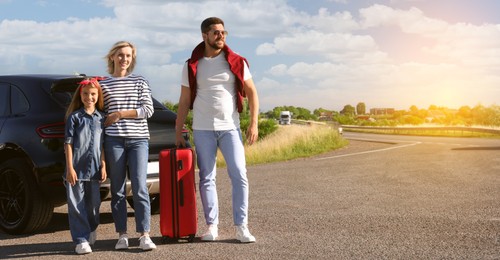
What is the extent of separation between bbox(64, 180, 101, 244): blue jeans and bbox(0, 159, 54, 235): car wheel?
81cm

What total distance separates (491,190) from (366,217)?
3469 millimetres

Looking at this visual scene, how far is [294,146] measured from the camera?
22.5 meters

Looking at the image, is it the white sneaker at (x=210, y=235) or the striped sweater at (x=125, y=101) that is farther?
the white sneaker at (x=210, y=235)

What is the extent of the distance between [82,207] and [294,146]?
16.8m

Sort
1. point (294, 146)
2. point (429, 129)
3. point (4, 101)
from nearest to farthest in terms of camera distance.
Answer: point (4, 101) → point (294, 146) → point (429, 129)

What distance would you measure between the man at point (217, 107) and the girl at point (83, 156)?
2.53 ft

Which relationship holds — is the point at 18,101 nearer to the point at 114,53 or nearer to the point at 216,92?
the point at 114,53

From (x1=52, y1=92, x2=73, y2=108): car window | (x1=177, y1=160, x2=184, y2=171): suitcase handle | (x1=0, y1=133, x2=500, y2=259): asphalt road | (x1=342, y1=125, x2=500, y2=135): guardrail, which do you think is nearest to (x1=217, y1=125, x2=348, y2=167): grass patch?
(x1=0, y1=133, x2=500, y2=259): asphalt road

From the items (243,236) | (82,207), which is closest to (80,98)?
(82,207)

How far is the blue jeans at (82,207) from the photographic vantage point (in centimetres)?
594

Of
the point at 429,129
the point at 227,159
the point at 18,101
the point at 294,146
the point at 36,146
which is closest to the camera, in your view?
the point at 227,159

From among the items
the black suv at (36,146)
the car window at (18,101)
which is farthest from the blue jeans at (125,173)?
the car window at (18,101)

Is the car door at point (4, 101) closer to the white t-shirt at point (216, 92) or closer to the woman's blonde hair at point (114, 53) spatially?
the woman's blonde hair at point (114, 53)

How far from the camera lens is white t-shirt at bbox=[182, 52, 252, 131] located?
611 centimetres
